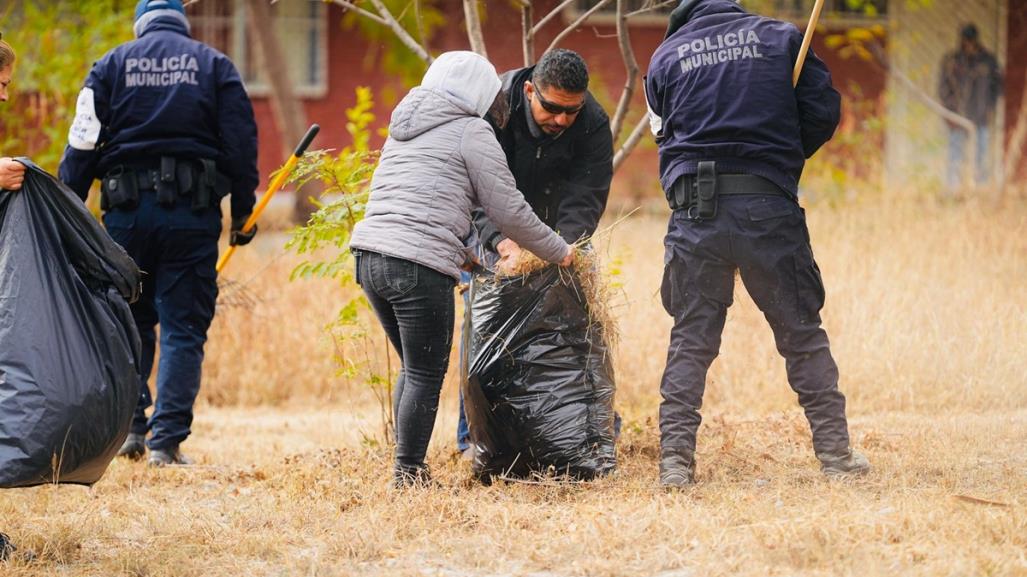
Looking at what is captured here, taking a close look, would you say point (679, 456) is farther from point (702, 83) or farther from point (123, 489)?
point (123, 489)

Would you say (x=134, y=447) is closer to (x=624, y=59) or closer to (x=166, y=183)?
(x=166, y=183)

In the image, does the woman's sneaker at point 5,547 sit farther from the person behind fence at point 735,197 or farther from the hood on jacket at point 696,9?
the hood on jacket at point 696,9

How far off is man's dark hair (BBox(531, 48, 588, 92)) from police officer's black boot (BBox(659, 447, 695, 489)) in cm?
132

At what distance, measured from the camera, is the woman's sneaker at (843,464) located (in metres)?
4.43

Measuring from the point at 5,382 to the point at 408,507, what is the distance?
1.31 m

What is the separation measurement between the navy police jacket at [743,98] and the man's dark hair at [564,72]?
278 mm

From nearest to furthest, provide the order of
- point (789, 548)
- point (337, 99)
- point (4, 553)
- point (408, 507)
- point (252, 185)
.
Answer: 1. point (789, 548)
2. point (4, 553)
3. point (408, 507)
4. point (252, 185)
5. point (337, 99)

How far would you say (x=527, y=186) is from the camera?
4.82 m

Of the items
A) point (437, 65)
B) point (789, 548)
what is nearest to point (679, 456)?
point (789, 548)

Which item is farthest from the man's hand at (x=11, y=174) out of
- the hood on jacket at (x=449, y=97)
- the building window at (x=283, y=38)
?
the building window at (x=283, y=38)

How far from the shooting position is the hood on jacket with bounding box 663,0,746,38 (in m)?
4.41

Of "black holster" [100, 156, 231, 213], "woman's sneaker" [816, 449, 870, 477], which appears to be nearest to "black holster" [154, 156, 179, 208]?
"black holster" [100, 156, 231, 213]

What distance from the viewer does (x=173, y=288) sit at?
540cm

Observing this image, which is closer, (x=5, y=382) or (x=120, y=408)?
(x=5, y=382)
